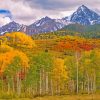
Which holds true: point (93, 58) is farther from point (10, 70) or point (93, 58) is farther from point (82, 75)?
point (10, 70)

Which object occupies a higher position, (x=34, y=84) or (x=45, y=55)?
(x=45, y=55)

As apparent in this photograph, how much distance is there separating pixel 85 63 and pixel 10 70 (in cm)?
3046

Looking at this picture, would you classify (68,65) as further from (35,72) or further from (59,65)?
(35,72)

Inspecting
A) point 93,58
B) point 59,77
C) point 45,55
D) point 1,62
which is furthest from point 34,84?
point 1,62

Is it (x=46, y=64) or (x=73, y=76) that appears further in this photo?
(x=73, y=76)

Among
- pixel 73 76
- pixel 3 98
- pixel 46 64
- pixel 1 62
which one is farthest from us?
pixel 1 62

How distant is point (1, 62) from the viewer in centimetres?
17875

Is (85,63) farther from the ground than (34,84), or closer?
farther from the ground

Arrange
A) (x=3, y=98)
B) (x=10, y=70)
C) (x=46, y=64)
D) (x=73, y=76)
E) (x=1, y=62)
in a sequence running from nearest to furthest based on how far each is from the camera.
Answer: (x=3, y=98)
(x=46, y=64)
(x=10, y=70)
(x=73, y=76)
(x=1, y=62)

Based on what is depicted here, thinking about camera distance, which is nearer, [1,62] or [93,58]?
[93,58]

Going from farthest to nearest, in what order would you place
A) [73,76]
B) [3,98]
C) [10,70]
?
[73,76] < [10,70] < [3,98]

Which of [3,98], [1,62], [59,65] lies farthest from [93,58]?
[1,62]

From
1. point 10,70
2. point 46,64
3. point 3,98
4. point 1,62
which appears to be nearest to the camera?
point 3,98

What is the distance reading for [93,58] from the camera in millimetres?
121875
